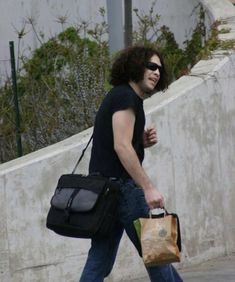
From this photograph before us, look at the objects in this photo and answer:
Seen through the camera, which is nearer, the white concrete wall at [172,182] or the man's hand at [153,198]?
the man's hand at [153,198]

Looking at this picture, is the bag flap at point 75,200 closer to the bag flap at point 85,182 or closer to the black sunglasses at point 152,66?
the bag flap at point 85,182

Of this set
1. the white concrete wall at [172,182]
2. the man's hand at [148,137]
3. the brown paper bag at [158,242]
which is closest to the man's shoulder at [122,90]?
the man's hand at [148,137]

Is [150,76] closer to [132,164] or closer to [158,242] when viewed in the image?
[132,164]

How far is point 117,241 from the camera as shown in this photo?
6.02 meters

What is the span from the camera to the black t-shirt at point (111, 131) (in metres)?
5.83

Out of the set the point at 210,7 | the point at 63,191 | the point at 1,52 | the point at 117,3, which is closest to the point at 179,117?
the point at 117,3

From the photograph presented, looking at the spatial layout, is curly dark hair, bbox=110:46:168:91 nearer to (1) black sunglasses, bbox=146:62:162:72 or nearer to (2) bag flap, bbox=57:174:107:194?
(1) black sunglasses, bbox=146:62:162:72

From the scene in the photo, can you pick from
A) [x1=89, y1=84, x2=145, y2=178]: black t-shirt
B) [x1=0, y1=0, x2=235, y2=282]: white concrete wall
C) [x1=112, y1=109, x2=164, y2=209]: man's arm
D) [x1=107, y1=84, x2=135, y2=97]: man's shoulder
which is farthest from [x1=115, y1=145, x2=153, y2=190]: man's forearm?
[x1=0, y1=0, x2=235, y2=282]: white concrete wall

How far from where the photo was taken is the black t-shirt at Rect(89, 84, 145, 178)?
5.83 meters

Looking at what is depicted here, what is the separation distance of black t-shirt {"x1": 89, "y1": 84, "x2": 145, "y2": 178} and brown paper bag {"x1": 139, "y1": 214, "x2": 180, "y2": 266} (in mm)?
355

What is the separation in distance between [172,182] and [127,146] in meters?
2.19

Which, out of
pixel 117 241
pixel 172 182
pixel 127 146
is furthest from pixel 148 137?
pixel 172 182

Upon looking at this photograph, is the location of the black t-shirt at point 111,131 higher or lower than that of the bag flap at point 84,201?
higher

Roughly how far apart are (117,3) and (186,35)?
2.72 meters
